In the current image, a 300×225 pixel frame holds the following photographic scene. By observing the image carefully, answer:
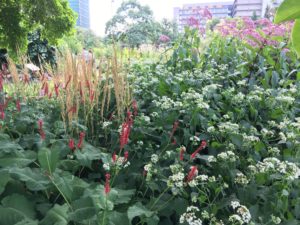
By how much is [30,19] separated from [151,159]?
230 cm

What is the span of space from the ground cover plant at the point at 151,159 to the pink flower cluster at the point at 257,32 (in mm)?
660

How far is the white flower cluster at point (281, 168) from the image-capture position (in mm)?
1135

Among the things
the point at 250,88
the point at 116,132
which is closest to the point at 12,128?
the point at 116,132

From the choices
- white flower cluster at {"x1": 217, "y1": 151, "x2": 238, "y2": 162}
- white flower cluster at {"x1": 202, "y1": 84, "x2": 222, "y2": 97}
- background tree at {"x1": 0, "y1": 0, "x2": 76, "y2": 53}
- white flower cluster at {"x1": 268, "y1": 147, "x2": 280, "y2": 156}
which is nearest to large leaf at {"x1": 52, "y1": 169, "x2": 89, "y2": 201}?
white flower cluster at {"x1": 217, "y1": 151, "x2": 238, "y2": 162}

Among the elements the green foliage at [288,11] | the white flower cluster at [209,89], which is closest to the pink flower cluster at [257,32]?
the white flower cluster at [209,89]

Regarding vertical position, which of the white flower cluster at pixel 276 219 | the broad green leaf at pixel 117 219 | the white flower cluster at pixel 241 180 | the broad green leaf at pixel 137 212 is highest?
the white flower cluster at pixel 241 180

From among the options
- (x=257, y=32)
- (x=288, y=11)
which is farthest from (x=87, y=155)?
(x=257, y=32)

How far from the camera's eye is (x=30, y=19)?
303 centimetres

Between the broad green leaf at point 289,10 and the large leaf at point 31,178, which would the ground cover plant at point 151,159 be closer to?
the large leaf at point 31,178

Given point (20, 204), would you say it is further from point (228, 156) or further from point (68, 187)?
point (228, 156)

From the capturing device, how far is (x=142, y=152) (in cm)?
155

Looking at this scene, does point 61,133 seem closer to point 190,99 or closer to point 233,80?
point 190,99

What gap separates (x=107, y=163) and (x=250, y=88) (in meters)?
1.39

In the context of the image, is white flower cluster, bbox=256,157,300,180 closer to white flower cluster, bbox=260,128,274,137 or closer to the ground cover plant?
the ground cover plant
